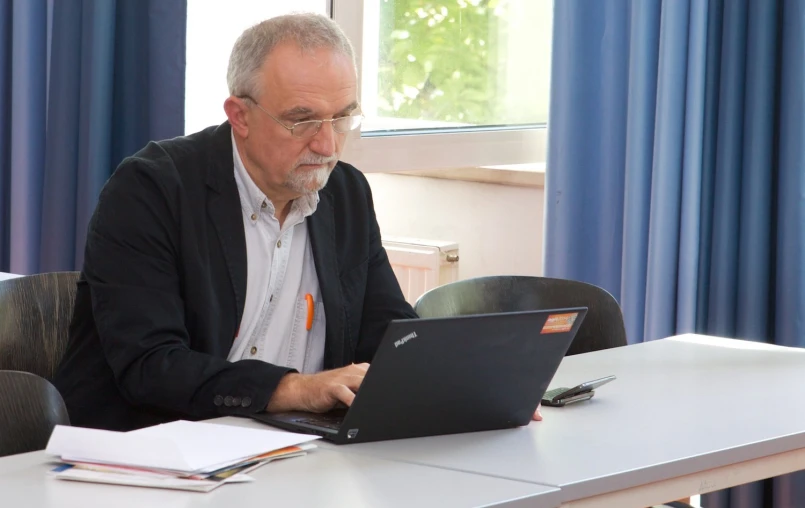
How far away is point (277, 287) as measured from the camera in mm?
2035

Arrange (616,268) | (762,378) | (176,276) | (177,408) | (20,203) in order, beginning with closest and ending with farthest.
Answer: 1. (177,408)
2. (176,276)
3. (762,378)
4. (20,203)
5. (616,268)

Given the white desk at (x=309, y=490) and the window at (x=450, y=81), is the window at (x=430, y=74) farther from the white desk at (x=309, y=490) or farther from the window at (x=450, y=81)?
the white desk at (x=309, y=490)

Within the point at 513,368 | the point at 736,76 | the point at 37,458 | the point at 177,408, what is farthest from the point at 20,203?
the point at 736,76

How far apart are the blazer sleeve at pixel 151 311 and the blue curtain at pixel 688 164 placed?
63.5 inches

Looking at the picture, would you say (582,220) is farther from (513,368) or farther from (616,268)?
(513,368)

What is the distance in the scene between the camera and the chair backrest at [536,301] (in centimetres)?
243

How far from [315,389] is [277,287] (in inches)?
17.8

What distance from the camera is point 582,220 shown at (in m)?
3.27

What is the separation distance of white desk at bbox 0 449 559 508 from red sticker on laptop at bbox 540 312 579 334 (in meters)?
0.26

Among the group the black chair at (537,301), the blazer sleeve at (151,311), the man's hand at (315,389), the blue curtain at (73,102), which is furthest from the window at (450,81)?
the man's hand at (315,389)

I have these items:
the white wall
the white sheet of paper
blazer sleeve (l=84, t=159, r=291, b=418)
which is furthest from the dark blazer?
the white wall

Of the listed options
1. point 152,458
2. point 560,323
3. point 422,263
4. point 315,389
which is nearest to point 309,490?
point 152,458

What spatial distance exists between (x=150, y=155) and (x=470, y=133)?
5.27 feet

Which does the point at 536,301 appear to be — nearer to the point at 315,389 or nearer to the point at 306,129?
the point at 306,129
